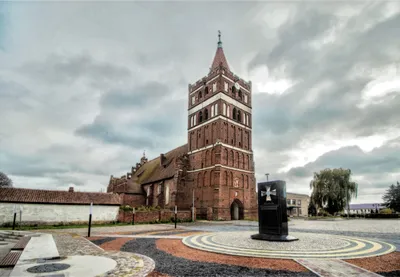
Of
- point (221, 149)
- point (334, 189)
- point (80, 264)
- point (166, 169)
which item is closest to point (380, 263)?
point (80, 264)

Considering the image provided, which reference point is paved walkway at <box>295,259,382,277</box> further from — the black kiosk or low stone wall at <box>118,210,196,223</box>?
low stone wall at <box>118,210,196,223</box>

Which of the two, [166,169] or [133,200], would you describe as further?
[133,200]

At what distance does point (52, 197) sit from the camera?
1185 inches

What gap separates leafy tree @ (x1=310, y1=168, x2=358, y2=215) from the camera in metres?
51.6

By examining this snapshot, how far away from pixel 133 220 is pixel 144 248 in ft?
64.4

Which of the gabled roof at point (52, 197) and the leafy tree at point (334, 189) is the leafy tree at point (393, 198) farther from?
the gabled roof at point (52, 197)

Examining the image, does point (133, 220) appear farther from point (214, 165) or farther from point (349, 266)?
point (349, 266)

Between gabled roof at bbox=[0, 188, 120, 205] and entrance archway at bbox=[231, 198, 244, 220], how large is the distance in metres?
17.8

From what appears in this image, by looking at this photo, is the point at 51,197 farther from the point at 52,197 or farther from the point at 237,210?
the point at 237,210

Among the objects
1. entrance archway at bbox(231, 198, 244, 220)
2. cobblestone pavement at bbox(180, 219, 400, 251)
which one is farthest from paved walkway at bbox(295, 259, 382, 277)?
entrance archway at bbox(231, 198, 244, 220)

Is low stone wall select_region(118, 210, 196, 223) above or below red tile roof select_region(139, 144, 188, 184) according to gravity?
below

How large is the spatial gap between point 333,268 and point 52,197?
101 ft

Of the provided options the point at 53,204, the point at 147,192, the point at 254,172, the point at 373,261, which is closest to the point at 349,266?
the point at 373,261

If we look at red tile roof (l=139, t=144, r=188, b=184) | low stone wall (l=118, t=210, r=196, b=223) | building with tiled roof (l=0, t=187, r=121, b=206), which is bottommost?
low stone wall (l=118, t=210, r=196, b=223)
